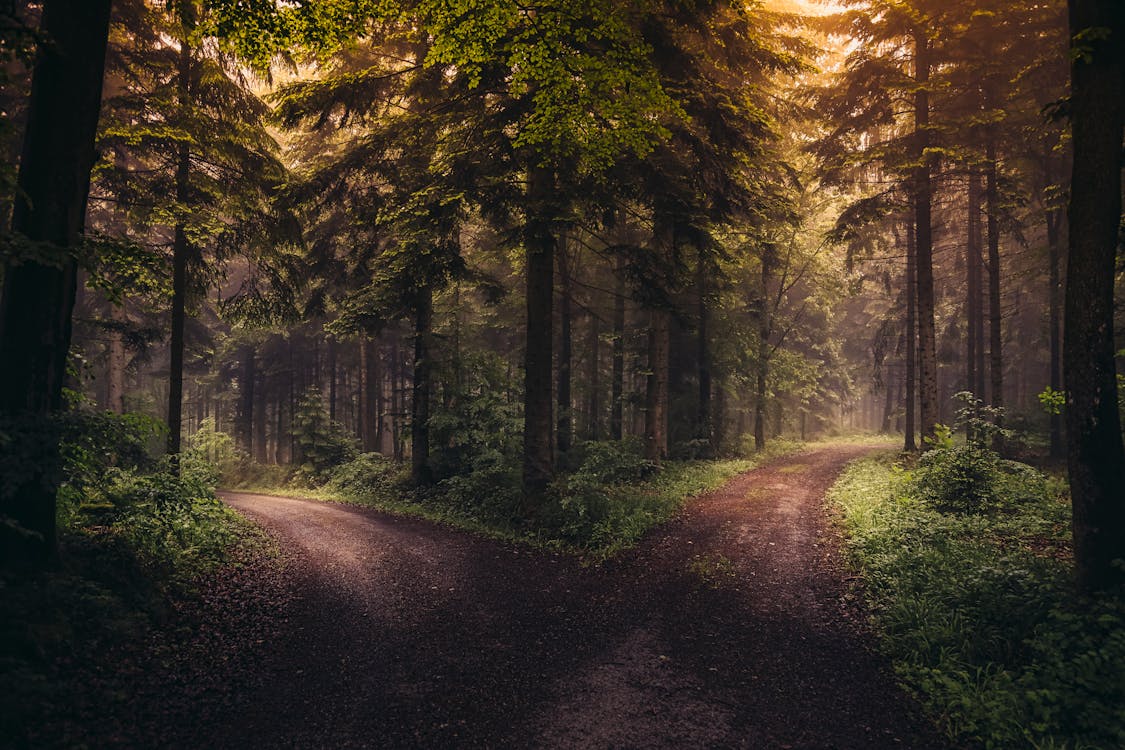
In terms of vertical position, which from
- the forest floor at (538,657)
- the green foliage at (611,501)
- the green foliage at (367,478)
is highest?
the green foliage at (611,501)

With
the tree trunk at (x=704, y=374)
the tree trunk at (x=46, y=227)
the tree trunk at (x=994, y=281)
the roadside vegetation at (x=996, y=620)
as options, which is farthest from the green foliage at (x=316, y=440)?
the tree trunk at (x=994, y=281)

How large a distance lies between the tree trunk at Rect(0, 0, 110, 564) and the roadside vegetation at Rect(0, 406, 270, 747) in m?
0.38

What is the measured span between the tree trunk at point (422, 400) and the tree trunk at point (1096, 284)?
15.6m

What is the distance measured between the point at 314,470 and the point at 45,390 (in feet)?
66.9

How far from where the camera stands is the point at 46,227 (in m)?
5.63

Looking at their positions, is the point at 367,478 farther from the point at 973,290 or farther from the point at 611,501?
the point at 973,290

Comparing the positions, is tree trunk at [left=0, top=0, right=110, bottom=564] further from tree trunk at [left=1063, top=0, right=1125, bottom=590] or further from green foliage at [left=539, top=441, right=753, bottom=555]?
tree trunk at [left=1063, top=0, right=1125, bottom=590]

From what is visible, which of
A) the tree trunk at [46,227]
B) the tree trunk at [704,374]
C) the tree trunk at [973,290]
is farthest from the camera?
the tree trunk at [704,374]

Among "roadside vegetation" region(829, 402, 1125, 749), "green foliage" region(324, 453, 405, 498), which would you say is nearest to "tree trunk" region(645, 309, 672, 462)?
"roadside vegetation" region(829, 402, 1125, 749)

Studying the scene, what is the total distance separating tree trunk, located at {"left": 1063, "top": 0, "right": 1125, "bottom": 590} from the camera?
5664 mm

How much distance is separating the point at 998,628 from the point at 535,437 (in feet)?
27.9

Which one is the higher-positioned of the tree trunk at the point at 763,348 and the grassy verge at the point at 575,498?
the tree trunk at the point at 763,348

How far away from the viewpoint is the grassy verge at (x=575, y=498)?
423 inches

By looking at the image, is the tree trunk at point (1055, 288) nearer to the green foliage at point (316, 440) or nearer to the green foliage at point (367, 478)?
the green foliage at point (367, 478)
